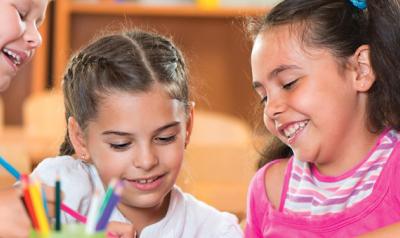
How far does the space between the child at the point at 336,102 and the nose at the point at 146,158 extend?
0.21 metres

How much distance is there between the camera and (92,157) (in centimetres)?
135

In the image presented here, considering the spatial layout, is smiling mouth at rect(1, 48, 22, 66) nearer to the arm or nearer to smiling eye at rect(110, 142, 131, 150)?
smiling eye at rect(110, 142, 131, 150)

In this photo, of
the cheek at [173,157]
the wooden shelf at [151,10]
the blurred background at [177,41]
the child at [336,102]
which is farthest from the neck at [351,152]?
the wooden shelf at [151,10]

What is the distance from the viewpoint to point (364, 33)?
4.57ft

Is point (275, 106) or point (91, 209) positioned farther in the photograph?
point (275, 106)

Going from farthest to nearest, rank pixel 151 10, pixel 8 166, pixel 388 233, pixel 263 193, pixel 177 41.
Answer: pixel 151 10, pixel 177 41, pixel 263 193, pixel 388 233, pixel 8 166

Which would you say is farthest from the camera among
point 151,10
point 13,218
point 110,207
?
point 151,10

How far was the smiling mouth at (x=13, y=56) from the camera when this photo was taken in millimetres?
1305

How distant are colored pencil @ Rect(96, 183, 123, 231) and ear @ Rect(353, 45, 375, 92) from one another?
74cm

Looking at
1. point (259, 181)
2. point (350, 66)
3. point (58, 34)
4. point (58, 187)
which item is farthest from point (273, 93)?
point (58, 34)

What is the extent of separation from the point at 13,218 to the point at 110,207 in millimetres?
281

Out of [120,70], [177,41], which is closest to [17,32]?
[120,70]

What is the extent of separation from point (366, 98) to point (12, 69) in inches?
23.8

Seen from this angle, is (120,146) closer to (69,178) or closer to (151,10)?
(69,178)
